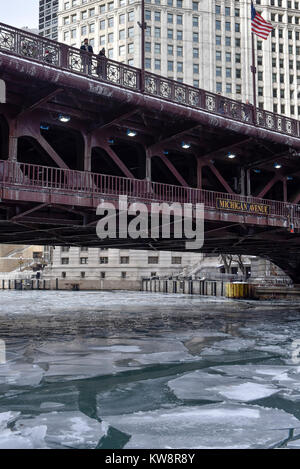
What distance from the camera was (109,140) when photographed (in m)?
18.7

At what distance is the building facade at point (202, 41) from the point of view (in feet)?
276

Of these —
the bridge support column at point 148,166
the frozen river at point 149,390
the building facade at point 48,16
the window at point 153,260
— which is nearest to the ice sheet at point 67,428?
the frozen river at point 149,390

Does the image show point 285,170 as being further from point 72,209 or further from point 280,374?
point 280,374

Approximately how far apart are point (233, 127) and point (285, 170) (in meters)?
6.87

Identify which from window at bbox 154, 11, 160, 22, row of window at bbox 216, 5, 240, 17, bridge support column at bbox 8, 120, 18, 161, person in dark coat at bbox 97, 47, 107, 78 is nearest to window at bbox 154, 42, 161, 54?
window at bbox 154, 11, 160, 22

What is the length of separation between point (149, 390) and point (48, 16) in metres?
215

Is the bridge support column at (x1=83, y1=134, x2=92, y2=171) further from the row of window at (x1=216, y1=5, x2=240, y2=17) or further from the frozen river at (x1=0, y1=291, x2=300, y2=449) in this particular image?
the row of window at (x1=216, y1=5, x2=240, y2=17)

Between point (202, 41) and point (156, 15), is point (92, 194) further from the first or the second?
point (202, 41)

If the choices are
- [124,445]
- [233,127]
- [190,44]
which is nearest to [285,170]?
[233,127]

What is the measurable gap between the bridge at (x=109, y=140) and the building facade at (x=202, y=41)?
2598 inches

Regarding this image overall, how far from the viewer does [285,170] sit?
24.5m

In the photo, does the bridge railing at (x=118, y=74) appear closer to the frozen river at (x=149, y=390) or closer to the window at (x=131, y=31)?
the frozen river at (x=149, y=390)

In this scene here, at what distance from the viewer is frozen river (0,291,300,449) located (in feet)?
20.5

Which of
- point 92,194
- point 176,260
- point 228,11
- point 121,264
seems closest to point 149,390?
point 92,194
